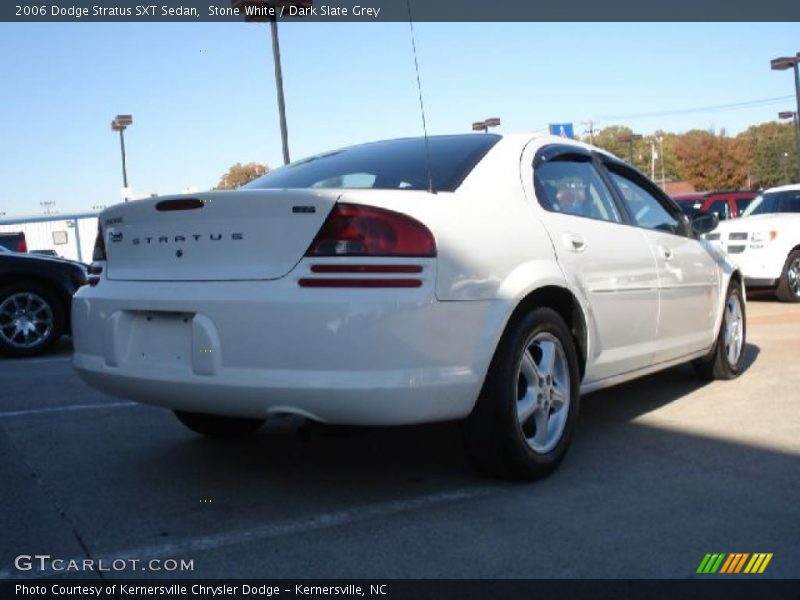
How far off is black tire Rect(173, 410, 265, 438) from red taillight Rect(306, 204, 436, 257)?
146cm

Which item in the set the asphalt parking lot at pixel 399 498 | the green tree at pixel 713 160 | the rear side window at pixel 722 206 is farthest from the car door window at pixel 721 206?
the green tree at pixel 713 160

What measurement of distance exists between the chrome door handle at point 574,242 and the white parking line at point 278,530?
1157mm

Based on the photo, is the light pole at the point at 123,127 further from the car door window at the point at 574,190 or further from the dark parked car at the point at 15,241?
the car door window at the point at 574,190

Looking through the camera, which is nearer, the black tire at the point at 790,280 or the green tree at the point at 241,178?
the green tree at the point at 241,178

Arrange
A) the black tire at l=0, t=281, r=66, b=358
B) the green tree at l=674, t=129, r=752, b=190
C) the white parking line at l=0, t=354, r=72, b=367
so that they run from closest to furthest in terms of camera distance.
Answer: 1. the white parking line at l=0, t=354, r=72, b=367
2. the black tire at l=0, t=281, r=66, b=358
3. the green tree at l=674, t=129, r=752, b=190

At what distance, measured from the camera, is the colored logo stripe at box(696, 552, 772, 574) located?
8.82ft

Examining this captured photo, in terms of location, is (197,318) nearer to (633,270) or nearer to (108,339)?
(108,339)

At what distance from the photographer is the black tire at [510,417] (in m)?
3.35

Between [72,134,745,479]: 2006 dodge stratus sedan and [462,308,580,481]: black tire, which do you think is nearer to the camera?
[72,134,745,479]: 2006 dodge stratus sedan

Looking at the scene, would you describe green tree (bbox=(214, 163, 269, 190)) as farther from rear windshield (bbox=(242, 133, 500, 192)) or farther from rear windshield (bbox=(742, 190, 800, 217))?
rear windshield (bbox=(742, 190, 800, 217))

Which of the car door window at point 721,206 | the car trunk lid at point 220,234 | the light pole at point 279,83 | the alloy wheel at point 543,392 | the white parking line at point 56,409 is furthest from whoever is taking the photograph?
the car door window at point 721,206

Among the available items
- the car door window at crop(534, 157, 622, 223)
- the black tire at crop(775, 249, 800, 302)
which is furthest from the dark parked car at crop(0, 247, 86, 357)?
the black tire at crop(775, 249, 800, 302)
